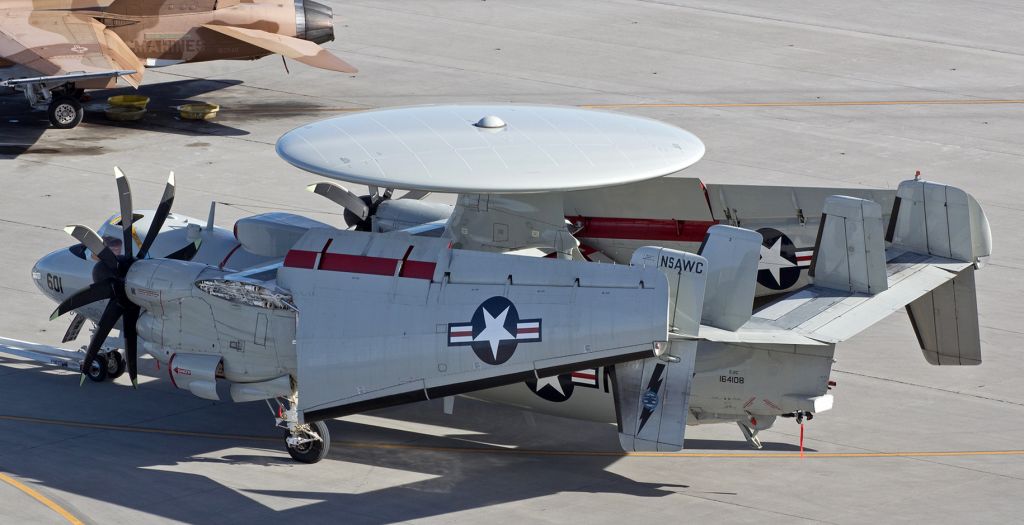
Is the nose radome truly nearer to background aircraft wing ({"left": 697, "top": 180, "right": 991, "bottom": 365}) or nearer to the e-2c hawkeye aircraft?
the e-2c hawkeye aircraft

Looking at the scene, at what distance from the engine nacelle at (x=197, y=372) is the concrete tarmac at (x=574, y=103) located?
923 mm

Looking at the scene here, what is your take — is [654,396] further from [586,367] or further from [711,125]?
[711,125]

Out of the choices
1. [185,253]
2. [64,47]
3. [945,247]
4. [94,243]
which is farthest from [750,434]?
[64,47]

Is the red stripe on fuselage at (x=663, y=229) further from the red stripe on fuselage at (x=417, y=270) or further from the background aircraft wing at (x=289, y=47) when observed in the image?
the background aircraft wing at (x=289, y=47)

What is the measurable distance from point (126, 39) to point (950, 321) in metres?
26.0

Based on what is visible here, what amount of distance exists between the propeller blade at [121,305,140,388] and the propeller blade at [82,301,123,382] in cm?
15

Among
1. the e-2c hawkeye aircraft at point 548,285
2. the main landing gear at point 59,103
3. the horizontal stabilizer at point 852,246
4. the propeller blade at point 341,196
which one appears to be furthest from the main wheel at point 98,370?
the main landing gear at point 59,103

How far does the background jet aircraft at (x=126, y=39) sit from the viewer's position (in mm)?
35906

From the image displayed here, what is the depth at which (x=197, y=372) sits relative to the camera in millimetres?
20422

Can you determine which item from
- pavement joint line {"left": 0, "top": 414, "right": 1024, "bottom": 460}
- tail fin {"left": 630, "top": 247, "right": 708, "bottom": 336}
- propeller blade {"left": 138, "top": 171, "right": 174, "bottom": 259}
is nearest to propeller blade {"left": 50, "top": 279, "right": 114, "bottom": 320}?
propeller blade {"left": 138, "top": 171, "right": 174, "bottom": 259}

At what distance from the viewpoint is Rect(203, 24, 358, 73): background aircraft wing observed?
129ft

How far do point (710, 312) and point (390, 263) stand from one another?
4621 mm

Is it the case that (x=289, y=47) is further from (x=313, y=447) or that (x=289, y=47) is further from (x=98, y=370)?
(x=313, y=447)

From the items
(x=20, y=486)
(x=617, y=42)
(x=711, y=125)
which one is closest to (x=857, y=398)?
(x=20, y=486)
